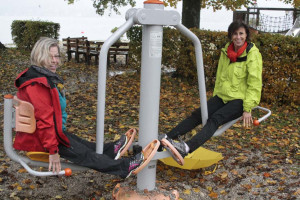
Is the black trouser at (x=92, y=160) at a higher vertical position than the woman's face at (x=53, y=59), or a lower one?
lower

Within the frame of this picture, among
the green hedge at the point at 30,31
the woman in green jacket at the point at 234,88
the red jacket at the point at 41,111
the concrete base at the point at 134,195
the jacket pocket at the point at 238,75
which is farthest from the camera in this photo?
the green hedge at the point at 30,31

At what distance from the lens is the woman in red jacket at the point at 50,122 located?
8.14ft

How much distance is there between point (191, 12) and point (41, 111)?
26.2 feet

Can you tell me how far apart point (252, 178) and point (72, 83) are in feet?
19.9

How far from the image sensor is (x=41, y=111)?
247cm

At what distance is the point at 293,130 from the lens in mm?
6012

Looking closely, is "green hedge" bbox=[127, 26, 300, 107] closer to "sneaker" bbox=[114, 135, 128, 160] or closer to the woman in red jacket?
"sneaker" bbox=[114, 135, 128, 160]

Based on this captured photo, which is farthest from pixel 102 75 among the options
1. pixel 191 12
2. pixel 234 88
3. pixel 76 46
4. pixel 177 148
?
pixel 76 46

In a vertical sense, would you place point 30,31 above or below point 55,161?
above

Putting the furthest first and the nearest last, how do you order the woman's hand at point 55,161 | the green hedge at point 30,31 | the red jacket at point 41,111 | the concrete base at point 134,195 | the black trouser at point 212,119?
the green hedge at point 30,31 → the black trouser at point 212,119 → the concrete base at point 134,195 → the woman's hand at point 55,161 → the red jacket at point 41,111

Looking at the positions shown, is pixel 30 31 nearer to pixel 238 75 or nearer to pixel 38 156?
pixel 238 75

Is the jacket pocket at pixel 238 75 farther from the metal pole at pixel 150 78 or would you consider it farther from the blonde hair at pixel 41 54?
the blonde hair at pixel 41 54

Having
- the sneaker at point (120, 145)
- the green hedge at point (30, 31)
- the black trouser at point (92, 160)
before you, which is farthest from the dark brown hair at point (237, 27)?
the green hedge at point (30, 31)

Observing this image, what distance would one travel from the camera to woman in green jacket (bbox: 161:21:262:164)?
10.8 feet
